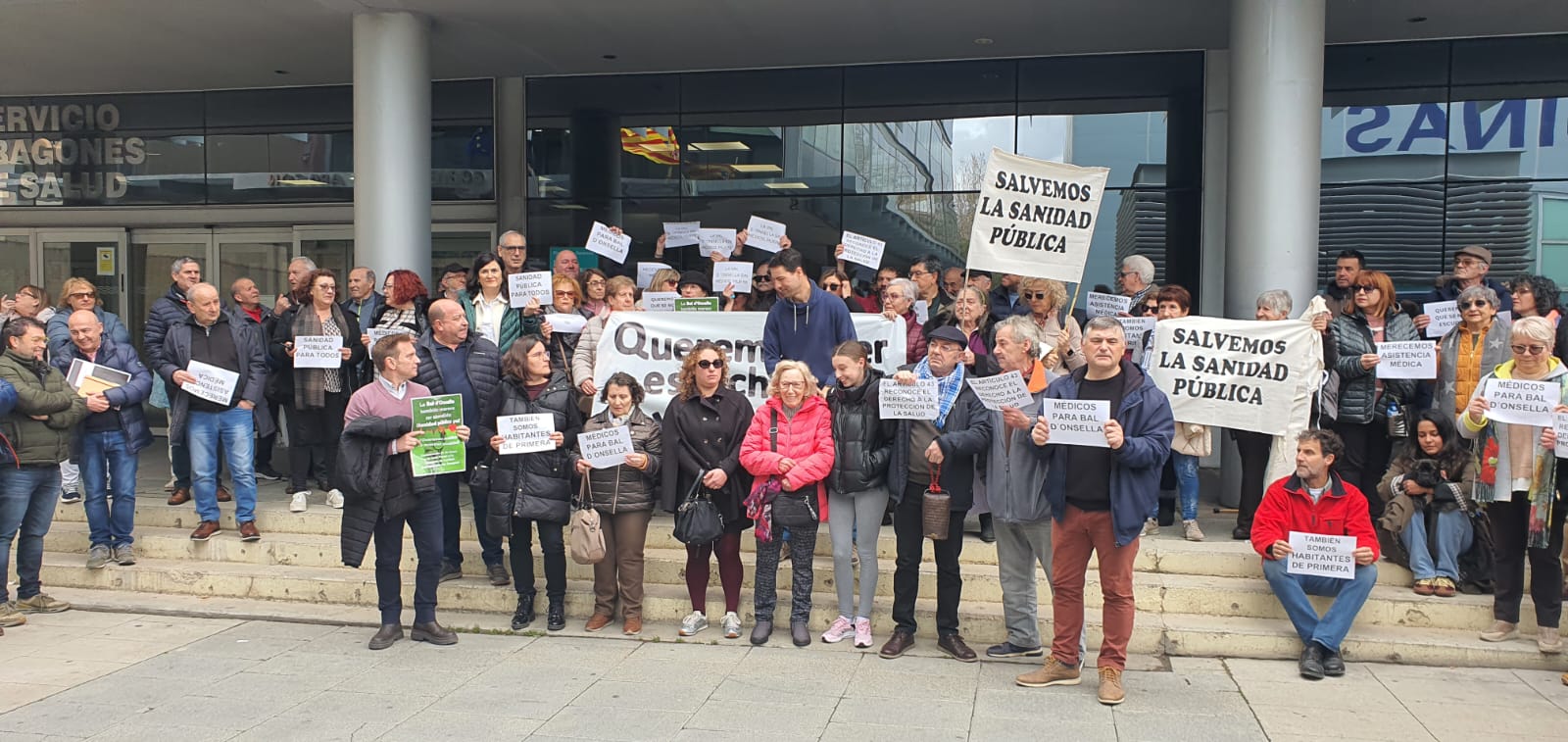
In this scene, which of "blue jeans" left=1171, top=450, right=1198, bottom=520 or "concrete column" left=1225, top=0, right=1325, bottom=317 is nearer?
"blue jeans" left=1171, top=450, right=1198, bottom=520

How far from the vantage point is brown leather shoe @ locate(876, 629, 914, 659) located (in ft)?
22.5

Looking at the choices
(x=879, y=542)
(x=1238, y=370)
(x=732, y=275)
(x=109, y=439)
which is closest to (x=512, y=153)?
(x=732, y=275)

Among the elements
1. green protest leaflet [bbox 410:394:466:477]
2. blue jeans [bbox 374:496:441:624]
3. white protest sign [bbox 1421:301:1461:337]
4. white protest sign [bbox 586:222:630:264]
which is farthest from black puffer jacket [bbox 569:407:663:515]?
white protest sign [bbox 1421:301:1461:337]

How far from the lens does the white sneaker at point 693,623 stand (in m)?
7.28

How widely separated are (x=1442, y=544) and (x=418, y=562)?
6.52m

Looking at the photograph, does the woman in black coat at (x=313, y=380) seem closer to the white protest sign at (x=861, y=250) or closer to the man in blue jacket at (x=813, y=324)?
the man in blue jacket at (x=813, y=324)

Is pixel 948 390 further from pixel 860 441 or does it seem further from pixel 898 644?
pixel 898 644

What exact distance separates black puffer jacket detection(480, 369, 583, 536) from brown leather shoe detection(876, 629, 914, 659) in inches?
86.0

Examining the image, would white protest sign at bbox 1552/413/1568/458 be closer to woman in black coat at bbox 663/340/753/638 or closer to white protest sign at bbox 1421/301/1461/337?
white protest sign at bbox 1421/301/1461/337

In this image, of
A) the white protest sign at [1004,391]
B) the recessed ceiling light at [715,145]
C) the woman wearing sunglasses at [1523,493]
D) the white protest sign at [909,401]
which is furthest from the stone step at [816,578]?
the recessed ceiling light at [715,145]

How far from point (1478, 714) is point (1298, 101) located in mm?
5204

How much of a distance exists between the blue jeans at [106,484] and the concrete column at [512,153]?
5.90 metres

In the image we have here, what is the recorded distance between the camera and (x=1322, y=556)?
6.66m

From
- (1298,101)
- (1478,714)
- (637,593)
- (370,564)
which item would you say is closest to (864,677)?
(637,593)
